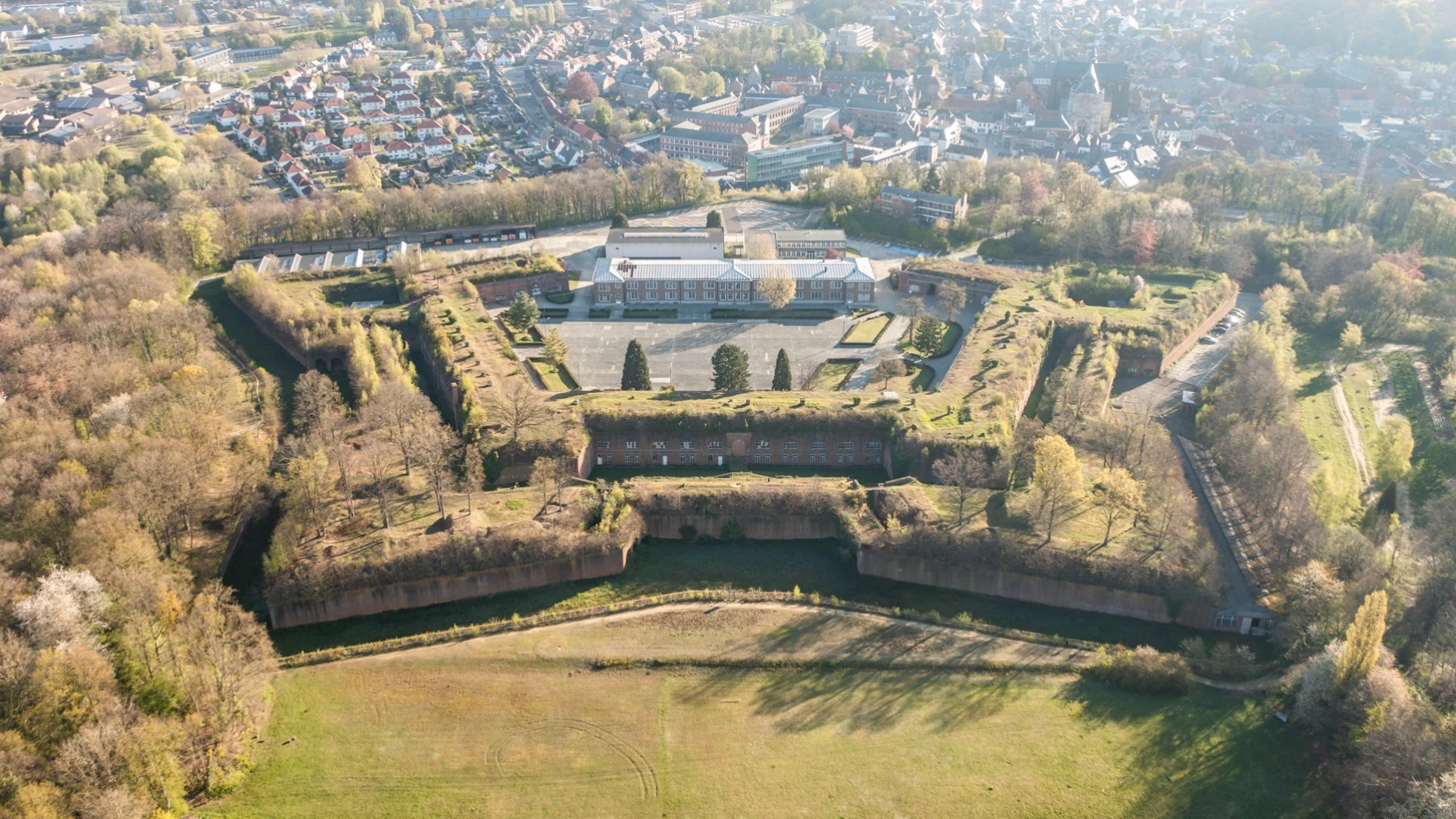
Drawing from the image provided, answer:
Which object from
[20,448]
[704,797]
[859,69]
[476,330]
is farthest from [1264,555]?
[859,69]

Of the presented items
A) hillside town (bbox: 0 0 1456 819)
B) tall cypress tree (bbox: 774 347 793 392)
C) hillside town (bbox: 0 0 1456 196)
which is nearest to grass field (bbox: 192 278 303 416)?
hillside town (bbox: 0 0 1456 819)

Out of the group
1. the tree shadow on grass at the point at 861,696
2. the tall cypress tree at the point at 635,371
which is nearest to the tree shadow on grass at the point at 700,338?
the tall cypress tree at the point at 635,371

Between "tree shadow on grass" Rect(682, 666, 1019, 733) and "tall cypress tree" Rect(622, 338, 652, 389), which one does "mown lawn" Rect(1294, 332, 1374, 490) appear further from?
"tall cypress tree" Rect(622, 338, 652, 389)

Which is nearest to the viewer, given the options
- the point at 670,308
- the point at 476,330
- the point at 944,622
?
the point at 944,622

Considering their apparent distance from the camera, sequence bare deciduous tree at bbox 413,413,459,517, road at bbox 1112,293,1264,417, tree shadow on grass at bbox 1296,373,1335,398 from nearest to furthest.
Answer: bare deciduous tree at bbox 413,413,459,517 → road at bbox 1112,293,1264,417 → tree shadow on grass at bbox 1296,373,1335,398

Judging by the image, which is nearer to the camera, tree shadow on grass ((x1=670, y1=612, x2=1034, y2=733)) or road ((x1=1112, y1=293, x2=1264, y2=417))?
tree shadow on grass ((x1=670, y1=612, x2=1034, y2=733))

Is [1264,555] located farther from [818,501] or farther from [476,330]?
[476,330]
